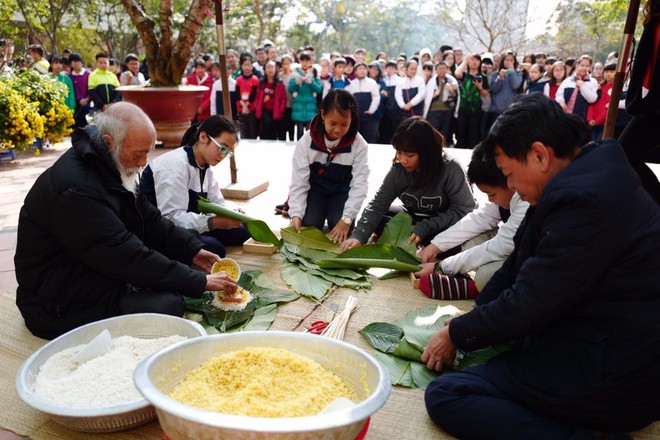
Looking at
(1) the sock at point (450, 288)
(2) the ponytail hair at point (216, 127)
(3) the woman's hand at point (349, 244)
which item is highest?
(2) the ponytail hair at point (216, 127)

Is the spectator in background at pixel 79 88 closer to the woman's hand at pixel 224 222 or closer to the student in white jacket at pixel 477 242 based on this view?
the woman's hand at pixel 224 222

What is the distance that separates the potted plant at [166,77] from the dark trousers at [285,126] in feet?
5.11

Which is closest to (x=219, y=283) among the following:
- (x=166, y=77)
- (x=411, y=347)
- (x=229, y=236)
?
(x=411, y=347)

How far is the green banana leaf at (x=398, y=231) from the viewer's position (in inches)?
129

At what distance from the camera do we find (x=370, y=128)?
830 centimetres

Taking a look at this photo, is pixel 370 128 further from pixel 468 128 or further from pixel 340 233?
pixel 340 233

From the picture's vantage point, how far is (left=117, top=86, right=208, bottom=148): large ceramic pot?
23.0ft

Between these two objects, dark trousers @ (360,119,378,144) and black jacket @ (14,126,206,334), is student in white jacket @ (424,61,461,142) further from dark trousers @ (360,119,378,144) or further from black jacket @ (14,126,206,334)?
black jacket @ (14,126,206,334)

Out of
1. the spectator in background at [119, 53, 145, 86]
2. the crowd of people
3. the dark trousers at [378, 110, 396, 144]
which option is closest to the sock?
the crowd of people

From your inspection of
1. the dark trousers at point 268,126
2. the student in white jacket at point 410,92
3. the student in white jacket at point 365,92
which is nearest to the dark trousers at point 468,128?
the student in white jacket at point 410,92

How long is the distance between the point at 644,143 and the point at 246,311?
2.42m

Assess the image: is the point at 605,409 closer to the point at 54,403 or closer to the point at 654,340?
the point at 654,340

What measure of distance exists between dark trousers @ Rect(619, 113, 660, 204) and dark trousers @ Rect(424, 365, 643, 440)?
6.16ft

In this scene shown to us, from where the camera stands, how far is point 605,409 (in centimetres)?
157
